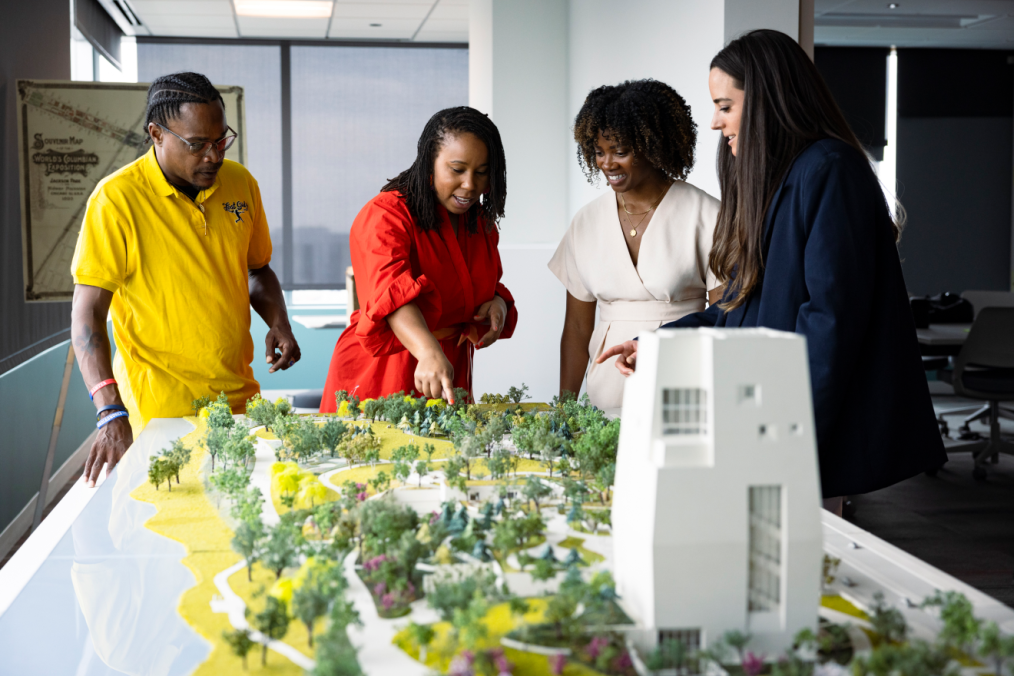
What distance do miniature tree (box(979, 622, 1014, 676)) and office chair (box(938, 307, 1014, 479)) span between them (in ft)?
13.9

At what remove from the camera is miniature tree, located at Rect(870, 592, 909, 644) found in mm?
752

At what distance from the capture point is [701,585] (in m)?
0.75

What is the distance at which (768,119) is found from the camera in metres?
1.38

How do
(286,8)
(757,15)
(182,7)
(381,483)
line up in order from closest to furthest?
(381,483) → (757,15) → (182,7) → (286,8)

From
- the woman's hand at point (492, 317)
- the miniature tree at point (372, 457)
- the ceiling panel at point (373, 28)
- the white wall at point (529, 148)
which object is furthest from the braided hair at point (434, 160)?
the ceiling panel at point (373, 28)

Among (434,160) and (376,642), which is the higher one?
(434,160)

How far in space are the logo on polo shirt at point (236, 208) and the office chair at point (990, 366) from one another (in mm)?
3929

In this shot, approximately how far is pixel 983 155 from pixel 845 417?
739cm

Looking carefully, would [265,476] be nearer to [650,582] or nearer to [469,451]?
[469,451]

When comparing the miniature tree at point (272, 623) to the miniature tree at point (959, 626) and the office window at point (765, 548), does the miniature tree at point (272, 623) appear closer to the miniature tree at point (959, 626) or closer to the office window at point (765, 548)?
the office window at point (765, 548)

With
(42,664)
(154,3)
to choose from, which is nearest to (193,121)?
(42,664)

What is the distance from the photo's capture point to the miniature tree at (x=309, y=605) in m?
0.76

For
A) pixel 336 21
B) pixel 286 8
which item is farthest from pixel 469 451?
pixel 336 21

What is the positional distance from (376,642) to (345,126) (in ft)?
23.4
